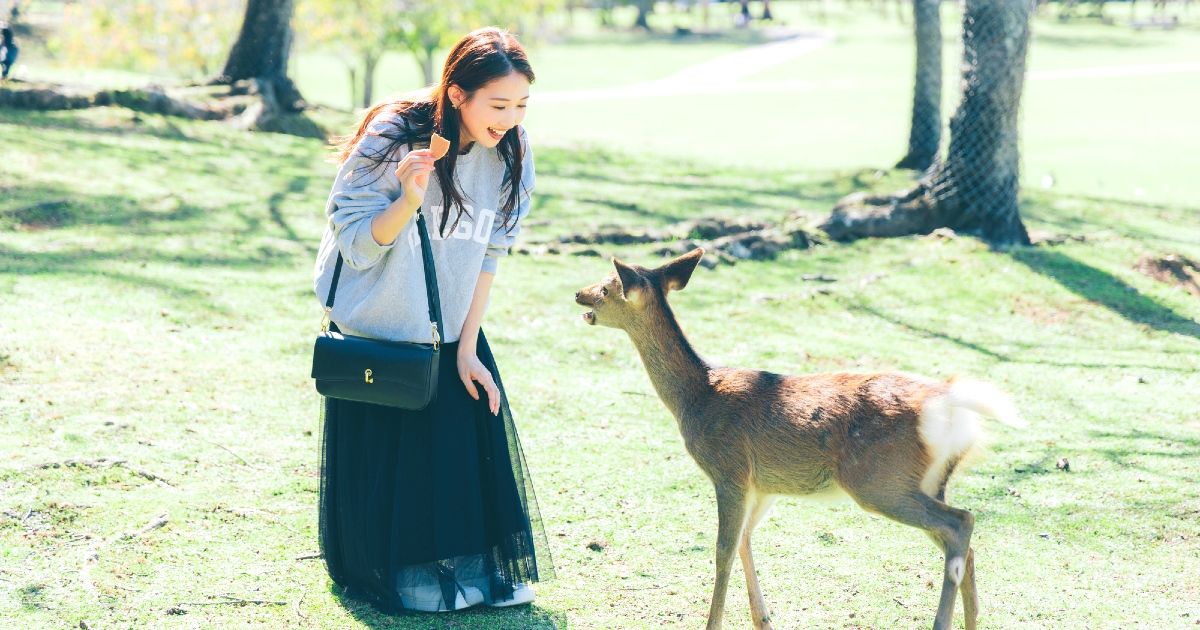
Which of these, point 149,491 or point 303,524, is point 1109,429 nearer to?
point 303,524

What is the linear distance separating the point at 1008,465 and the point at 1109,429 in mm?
867

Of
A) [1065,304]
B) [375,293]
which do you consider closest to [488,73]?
[375,293]

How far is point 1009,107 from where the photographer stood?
10078 millimetres

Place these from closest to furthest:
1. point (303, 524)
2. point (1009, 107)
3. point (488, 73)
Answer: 1. point (488, 73)
2. point (303, 524)
3. point (1009, 107)

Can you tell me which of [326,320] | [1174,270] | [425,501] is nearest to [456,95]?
[326,320]

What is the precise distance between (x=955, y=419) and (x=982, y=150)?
681 centimetres

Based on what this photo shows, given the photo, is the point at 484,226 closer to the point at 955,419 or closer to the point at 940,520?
the point at 955,419

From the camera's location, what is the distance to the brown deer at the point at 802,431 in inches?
154

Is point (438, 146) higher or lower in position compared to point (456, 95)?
lower

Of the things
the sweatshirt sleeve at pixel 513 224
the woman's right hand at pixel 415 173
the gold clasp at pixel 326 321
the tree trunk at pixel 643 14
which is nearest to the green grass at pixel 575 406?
the gold clasp at pixel 326 321

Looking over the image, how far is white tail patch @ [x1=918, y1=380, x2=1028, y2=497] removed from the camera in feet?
12.6

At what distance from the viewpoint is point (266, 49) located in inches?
563

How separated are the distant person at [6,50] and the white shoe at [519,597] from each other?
10871 mm

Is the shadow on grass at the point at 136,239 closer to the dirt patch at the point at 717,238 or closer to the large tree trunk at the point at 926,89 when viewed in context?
the dirt patch at the point at 717,238
